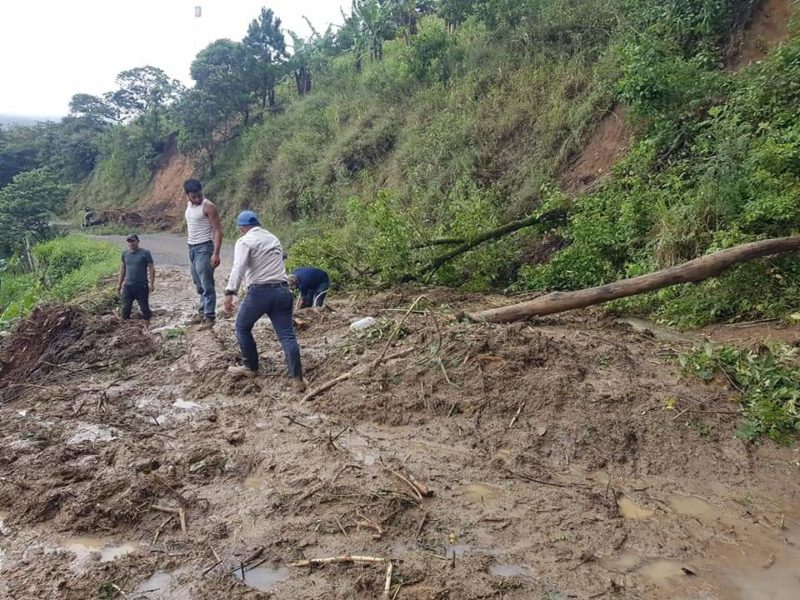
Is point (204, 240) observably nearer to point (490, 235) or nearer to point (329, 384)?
point (329, 384)

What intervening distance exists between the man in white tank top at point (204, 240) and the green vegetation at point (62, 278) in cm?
342

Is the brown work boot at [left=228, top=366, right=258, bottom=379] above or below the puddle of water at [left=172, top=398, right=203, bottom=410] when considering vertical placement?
above

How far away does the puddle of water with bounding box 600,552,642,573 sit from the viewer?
272cm

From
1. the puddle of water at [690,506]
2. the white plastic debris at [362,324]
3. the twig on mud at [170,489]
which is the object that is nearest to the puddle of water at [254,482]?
the twig on mud at [170,489]

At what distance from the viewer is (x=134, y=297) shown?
791 centimetres

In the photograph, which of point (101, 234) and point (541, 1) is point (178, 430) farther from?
point (101, 234)

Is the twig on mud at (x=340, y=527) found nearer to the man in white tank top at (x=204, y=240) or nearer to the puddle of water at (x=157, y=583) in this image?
the puddle of water at (x=157, y=583)

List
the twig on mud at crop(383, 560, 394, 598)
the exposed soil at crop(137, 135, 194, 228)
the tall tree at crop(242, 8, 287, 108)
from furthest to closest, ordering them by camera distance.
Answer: the exposed soil at crop(137, 135, 194, 228)
the tall tree at crop(242, 8, 287, 108)
the twig on mud at crop(383, 560, 394, 598)

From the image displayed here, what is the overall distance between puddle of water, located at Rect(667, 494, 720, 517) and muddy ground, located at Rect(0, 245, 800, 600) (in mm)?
19

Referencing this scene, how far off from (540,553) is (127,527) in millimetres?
2250

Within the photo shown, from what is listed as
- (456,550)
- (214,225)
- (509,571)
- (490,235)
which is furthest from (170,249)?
(509,571)

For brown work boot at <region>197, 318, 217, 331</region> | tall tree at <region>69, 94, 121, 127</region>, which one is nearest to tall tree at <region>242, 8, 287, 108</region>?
tall tree at <region>69, 94, 121, 127</region>

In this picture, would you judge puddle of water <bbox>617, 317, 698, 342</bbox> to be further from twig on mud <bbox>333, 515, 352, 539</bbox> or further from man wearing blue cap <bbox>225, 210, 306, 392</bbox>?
twig on mud <bbox>333, 515, 352, 539</bbox>

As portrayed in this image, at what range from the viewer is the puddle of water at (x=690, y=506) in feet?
10.4
